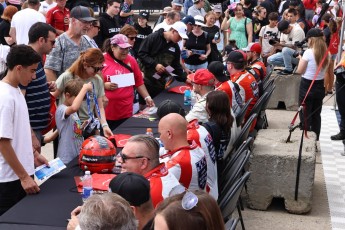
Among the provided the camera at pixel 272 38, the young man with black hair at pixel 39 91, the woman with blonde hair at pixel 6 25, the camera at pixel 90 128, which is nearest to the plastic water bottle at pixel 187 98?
the camera at pixel 90 128

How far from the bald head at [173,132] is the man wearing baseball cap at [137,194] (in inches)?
37.4

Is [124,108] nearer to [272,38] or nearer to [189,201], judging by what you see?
[189,201]

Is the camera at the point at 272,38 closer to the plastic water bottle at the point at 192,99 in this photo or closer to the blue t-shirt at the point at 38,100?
the plastic water bottle at the point at 192,99

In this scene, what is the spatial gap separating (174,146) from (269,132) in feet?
8.87

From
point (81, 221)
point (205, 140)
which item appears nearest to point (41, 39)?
point (205, 140)

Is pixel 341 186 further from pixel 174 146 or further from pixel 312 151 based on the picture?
pixel 174 146

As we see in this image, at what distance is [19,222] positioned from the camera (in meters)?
3.73

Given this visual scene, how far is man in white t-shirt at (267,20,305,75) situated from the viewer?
35.1 ft

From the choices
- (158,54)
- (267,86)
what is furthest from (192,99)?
(267,86)

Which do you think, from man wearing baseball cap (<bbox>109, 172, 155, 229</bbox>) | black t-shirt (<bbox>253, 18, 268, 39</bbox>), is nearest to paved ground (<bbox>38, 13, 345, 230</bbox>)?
man wearing baseball cap (<bbox>109, 172, 155, 229</bbox>)

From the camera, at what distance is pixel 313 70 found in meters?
8.12

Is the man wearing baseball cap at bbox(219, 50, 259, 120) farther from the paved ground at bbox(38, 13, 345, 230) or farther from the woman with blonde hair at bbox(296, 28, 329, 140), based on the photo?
the paved ground at bbox(38, 13, 345, 230)

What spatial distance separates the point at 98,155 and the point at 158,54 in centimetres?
359

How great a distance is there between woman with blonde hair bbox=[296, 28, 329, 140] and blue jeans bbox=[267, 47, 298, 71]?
7.90 feet
